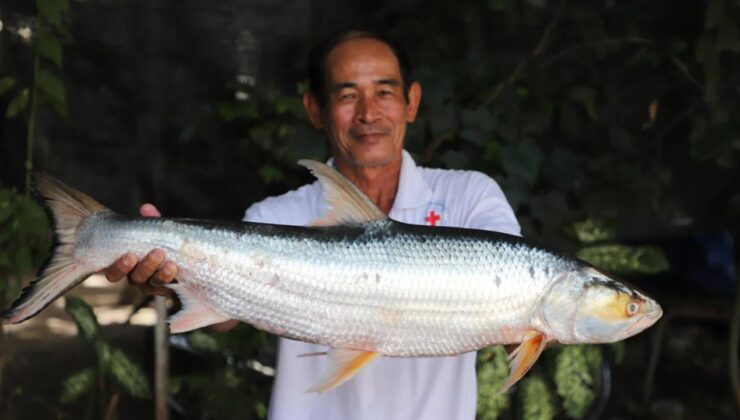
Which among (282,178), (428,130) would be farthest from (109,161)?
(428,130)

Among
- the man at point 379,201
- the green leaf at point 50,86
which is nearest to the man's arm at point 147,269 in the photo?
the man at point 379,201

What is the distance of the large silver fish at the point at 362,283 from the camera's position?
2.29 m

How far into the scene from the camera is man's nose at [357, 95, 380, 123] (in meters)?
2.85

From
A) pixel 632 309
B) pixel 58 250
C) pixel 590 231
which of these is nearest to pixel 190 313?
pixel 58 250

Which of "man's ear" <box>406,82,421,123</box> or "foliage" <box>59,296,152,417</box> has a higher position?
"man's ear" <box>406,82,421,123</box>

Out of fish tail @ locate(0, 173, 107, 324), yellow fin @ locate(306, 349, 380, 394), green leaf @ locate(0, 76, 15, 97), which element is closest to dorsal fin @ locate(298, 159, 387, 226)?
yellow fin @ locate(306, 349, 380, 394)

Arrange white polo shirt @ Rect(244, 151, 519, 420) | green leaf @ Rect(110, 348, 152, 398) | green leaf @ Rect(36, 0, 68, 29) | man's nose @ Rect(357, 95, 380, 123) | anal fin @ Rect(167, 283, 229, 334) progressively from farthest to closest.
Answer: green leaf @ Rect(110, 348, 152, 398), green leaf @ Rect(36, 0, 68, 29), man's nose @ Rect(357, 95, 380, 123), white polo shirt @ Rect(244, 151, 519, 420), anal fin @ Rect(167, 283, 229, 334)

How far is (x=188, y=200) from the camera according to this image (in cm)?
427

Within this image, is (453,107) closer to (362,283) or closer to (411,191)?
(411,191)

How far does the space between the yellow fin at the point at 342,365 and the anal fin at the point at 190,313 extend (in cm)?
30

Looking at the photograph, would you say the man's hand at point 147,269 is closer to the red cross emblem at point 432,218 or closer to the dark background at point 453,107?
the red cross emblem at point 432,218

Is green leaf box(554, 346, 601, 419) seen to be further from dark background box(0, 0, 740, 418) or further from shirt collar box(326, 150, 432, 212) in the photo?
shirt collar box(326, 150, 432, 212)

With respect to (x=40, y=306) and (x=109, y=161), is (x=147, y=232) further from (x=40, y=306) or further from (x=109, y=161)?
(x=109, y=161)

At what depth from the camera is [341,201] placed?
2.37 meters
